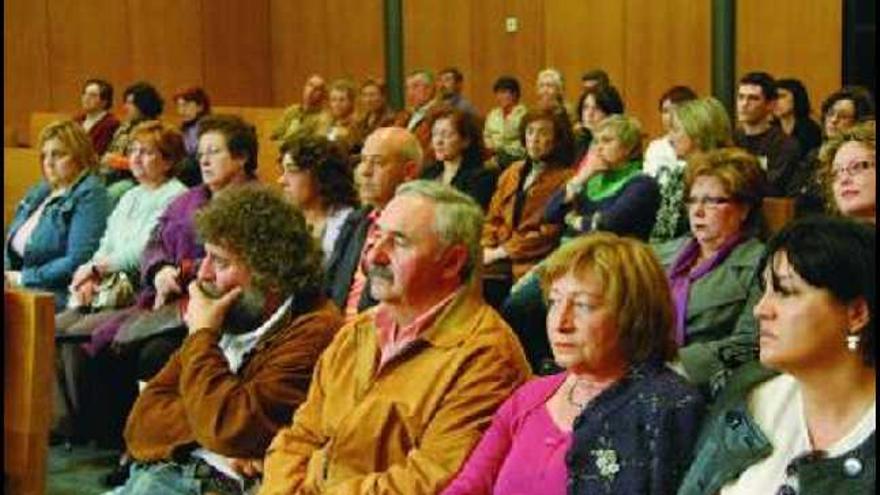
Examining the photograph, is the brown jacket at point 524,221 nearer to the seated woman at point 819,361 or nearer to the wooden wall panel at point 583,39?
the seated woman at point 819,361

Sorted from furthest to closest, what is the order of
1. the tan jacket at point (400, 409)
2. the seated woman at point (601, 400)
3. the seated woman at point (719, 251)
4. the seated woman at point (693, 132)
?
1. the seated woman at point (693, 132)
2. the seated woman at point (719, 251)
3. the tan jacket at point (400, 409)
4. the seated woman at point (601, 400)

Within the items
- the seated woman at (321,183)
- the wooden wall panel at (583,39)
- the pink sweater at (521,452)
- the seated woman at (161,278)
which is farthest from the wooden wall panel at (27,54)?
the pink sweater at (521,452)

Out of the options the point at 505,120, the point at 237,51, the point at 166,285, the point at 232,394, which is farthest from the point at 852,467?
the point at 237,51

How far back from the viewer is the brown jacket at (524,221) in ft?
18.5

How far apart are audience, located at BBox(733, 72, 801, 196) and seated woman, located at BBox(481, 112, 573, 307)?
3.34 feet

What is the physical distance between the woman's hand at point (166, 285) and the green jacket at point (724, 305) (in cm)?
189

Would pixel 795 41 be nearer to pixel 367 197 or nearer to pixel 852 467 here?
pixel 367 197

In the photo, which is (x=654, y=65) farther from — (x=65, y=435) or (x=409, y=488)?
(x=409, y=488)

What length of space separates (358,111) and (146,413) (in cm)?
659

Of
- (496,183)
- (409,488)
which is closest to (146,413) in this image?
(409,488)

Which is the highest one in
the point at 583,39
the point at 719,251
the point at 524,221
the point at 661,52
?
the point at 583,39

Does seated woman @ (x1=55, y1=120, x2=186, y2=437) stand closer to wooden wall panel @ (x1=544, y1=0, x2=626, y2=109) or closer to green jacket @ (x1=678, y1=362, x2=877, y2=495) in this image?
green jacket @ (x1=678, y1=362, x2=877, y2=495)

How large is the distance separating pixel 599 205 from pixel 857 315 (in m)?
3.12

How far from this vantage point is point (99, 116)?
1009 cm
